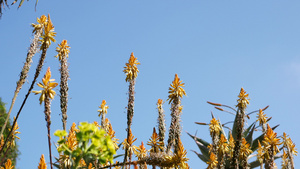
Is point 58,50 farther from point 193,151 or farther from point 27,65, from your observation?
point 193,151

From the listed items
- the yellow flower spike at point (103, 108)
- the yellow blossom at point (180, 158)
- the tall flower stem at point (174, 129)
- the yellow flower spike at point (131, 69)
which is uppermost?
the yellow flower spike at point (131, 69)

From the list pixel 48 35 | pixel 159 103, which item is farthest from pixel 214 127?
pixel 48 35

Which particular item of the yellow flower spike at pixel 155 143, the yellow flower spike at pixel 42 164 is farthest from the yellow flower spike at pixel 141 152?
the yellow flower spike at pixel 42 164

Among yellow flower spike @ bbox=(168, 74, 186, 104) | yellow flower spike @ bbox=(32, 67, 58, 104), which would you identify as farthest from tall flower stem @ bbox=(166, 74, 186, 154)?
→ yellow flower spike @ bbox=(32, 67, 58, 104)

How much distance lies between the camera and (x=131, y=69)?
274 inches

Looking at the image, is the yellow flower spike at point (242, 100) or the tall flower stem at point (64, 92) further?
the yellow flower spike at point (242, 100)

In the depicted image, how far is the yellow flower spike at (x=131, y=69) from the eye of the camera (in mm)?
6855

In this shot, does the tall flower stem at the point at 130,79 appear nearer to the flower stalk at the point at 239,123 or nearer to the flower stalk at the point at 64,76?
the flower stalk at the point at 64,76

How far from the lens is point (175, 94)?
24.0 feet

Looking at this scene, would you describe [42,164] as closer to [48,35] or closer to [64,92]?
[64,92]

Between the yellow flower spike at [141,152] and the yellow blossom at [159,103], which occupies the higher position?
the yellow blossom at [159,103]

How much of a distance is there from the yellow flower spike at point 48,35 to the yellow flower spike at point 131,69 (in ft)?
4.97

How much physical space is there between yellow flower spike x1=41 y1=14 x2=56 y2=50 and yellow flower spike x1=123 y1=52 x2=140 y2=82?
59.7 inches

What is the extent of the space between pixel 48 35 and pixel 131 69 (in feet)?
5.53
